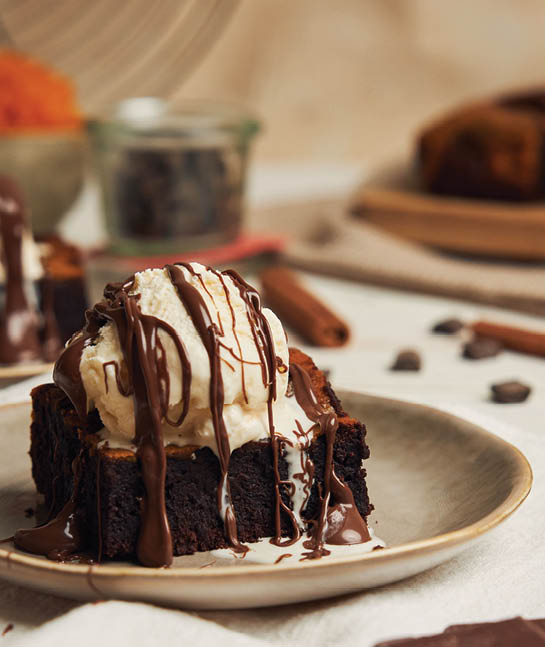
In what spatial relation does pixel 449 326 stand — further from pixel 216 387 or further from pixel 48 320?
pixel 216 387

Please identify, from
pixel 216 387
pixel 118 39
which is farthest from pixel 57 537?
pixel 118 39

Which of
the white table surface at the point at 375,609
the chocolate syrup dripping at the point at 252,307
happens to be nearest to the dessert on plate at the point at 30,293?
the white table surface at the point at 375,609

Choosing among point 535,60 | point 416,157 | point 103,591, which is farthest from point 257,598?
point 535,60

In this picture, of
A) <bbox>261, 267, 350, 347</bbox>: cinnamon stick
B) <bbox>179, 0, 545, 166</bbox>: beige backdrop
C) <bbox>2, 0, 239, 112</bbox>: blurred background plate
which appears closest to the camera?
<bbox>261, 267, 350, 347</bbox>: cinnamon stick

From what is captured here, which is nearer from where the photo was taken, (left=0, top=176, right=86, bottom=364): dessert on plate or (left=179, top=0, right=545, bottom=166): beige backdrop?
(left=0, top=176, right=86, bottom=364): dessert on plate

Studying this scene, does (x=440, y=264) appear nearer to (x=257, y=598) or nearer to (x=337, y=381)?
(x=337, y=381)

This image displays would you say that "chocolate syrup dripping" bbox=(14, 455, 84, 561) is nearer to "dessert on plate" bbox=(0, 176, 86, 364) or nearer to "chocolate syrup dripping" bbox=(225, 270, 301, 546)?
"chocolate syrup dripping" bbox=(225, 270, 301, 546)

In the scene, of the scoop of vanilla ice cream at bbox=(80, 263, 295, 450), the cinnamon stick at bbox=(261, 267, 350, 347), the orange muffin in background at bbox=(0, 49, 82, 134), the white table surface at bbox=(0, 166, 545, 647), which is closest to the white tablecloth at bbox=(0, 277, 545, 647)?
the white table surface at bbox=(0, 166, 545, 647)

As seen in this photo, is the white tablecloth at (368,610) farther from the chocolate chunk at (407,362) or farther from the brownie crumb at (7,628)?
the chocolate chunk at (407,362)
